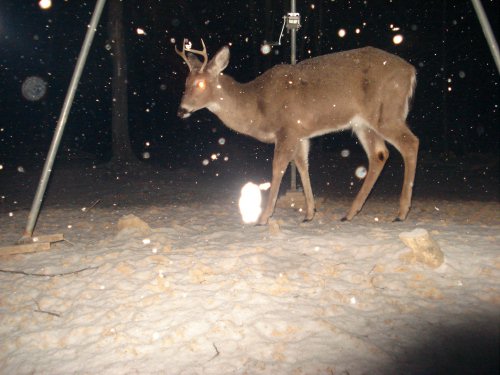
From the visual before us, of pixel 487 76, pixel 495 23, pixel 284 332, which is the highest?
pixel 495 23

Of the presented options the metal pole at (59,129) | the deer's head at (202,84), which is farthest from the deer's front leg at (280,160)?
the metal pole at (59,129)

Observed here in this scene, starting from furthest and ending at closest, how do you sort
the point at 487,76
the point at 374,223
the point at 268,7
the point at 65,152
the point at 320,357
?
the point at 65,152 → the point at 487,76 → the point at 268,7 → the point at 374,223 → the point at 320,357

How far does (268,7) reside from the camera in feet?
40.2

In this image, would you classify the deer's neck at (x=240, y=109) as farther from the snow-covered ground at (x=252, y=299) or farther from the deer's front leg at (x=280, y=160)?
the snow-covered ground at (x=252, y=299)

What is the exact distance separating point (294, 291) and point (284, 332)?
0.64 meters

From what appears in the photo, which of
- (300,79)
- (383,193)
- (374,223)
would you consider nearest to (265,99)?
(300,79)

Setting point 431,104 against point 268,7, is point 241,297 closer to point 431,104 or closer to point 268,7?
point 268,7

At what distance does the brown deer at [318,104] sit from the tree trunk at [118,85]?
5.66 metres

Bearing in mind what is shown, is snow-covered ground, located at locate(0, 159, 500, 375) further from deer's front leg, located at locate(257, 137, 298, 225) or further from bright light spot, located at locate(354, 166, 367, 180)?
bright light spot, located at locate(354, 166, 367, 180)

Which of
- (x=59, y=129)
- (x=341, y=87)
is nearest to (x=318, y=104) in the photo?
(x=341, y=87)

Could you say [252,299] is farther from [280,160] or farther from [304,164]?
[304,164]

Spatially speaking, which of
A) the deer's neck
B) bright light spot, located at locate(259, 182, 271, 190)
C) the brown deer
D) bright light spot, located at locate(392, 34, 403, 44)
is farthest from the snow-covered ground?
bright light spot, located at locate(392, 34, 403, 44)

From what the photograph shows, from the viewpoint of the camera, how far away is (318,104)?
5.74 metres

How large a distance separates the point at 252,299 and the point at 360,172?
7.87 m
